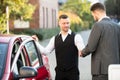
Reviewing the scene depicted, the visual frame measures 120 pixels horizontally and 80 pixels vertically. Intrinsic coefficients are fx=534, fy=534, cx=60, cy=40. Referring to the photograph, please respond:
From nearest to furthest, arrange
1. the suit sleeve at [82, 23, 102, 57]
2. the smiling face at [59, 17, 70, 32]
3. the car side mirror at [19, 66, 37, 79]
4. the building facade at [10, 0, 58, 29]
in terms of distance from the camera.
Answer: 1. the car side mirror at [19, 66, 37, 79]
2. the suit sleeve at [82, 23, 102, 57]
3. the smiling face at [59, 17, 70, 32]
4. the building facade at [10, 0, 58, 29]

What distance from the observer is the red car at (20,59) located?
635 centimetres

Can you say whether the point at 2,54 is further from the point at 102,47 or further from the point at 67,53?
the point at 67,53

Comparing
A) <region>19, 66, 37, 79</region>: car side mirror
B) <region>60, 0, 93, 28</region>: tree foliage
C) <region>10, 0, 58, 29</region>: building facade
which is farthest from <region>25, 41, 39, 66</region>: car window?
<region>60, 0, 93, 28</region>: tree foliage

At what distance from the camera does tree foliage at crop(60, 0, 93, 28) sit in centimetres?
8656

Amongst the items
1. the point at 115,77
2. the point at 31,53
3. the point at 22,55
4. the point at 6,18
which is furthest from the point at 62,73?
the point at 6,18

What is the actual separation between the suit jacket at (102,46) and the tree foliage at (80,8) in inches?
2941

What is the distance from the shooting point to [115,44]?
24.9 ft

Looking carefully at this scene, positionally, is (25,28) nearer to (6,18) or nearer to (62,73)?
(6,18)

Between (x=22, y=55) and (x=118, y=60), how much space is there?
1439 millimetres

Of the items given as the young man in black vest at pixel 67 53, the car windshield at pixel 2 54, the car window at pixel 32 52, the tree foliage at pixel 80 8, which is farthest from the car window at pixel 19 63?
the tree foliage at pixel 80 8

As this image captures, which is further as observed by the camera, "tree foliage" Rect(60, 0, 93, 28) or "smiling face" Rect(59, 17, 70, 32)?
"tree foliage" Rect(60, 0, 93, 28)

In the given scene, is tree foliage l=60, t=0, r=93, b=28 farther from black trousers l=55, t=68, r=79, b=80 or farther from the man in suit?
the man in suit

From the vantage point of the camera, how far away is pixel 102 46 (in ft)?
24.6

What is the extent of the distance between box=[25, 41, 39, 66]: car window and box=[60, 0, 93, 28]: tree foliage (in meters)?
74.2
